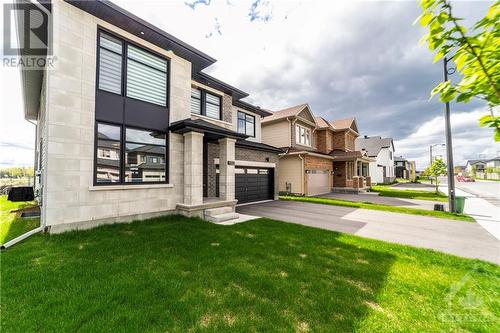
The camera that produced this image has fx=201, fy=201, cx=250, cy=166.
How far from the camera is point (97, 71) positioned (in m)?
7.59

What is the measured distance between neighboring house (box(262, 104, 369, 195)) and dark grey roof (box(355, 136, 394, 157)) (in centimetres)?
1928

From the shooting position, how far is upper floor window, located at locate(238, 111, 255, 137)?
16.1 metres

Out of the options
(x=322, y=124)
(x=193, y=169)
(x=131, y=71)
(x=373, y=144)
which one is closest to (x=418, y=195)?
(x=322, y=124)

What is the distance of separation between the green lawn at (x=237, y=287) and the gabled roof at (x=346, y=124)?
22.7 m

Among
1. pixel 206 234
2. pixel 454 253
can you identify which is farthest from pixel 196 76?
pixel 454 253

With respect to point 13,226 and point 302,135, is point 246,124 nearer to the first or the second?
point 302,135

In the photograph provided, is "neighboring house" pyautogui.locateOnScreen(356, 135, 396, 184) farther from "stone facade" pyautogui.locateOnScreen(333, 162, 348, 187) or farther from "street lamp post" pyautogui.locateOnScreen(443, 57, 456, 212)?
"street lamp post" pyautogui.locateOnScreen(443, 57, 456, 212)

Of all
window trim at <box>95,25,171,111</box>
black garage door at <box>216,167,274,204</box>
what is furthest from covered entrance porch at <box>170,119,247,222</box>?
black garage door at <box>216,167,274,204</box>

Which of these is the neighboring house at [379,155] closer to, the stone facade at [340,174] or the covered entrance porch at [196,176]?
the stone facade at [340,174]

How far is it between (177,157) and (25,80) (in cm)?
988

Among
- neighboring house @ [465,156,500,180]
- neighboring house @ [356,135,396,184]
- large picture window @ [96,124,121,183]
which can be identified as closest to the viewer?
large picture window @ [96,124,121,183]

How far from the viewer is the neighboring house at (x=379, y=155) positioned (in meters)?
38.9

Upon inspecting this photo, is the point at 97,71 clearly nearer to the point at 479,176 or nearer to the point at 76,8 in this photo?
the point at 76,8

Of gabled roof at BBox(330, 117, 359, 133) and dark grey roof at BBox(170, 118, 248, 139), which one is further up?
gabled roof at BBox(330, 117, 359, 133)
